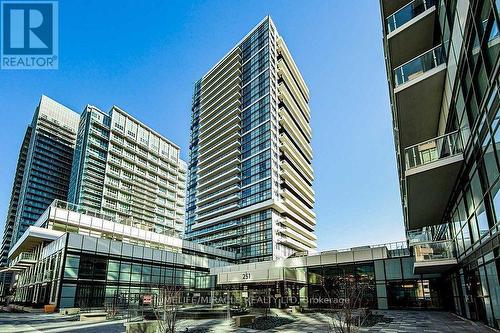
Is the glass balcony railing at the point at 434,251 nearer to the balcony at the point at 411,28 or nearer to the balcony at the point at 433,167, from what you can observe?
the balcony at the point at 433,167

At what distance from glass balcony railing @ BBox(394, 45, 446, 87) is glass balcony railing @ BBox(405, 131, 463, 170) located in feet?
11.6

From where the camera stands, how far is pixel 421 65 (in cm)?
1623

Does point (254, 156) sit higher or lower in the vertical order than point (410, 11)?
higher

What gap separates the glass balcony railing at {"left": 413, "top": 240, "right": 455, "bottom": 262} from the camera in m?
18.4

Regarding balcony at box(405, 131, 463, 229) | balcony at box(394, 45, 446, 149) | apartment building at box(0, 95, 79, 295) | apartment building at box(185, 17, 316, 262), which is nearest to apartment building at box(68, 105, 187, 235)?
apartment building at box(185, 17, 316, 262)

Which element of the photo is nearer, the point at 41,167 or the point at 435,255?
the point at 435,255

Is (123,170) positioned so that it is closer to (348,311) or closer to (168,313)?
(168,313)

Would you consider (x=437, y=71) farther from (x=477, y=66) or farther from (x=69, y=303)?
(x=69, y=303)

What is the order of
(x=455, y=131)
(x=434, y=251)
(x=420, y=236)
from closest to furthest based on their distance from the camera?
(x=455, y=131) < (x=434, y=251) < (x=420, y=236)

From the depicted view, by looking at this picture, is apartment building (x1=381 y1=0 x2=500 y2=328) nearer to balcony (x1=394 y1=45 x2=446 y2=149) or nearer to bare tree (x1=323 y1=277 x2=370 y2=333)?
balcony (x1=394 y1=45 x2=446 y2=149)

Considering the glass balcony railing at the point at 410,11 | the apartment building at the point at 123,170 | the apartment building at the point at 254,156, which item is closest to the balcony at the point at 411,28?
the glass balcony railing at the point at 410,11

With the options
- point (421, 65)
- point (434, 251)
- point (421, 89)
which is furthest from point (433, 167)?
point (434, 251)

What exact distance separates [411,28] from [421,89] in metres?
4.05

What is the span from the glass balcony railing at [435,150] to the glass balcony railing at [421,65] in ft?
11.6
